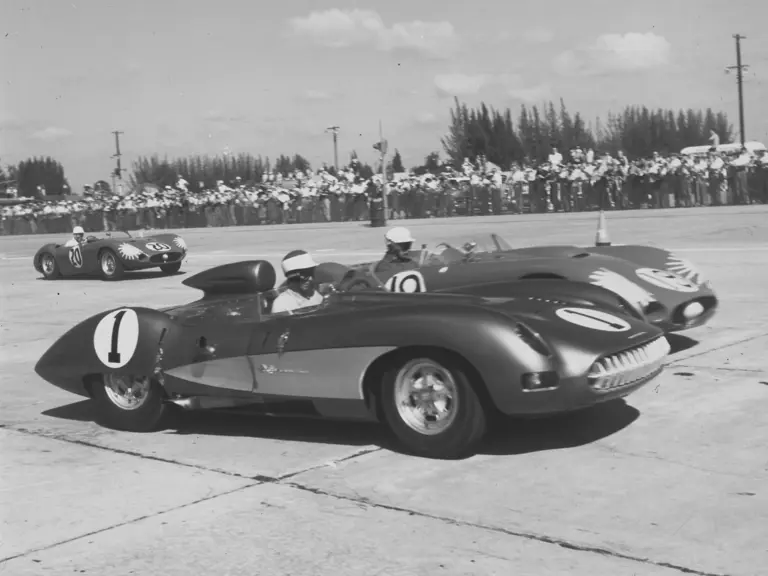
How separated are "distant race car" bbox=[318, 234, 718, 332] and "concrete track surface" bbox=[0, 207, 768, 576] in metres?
0.52

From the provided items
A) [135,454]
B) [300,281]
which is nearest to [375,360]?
[300,281]

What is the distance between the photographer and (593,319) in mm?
5457

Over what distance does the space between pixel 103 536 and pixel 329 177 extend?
37.0 meters

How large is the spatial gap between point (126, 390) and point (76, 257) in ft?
43.5

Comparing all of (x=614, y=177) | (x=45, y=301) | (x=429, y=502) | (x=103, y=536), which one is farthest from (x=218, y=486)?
(x=614, y=177)

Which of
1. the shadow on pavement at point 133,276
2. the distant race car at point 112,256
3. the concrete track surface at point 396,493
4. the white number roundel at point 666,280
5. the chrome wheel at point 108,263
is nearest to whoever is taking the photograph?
the concrete track surface at point 396,493

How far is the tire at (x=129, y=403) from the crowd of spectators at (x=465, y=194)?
85.2 feet

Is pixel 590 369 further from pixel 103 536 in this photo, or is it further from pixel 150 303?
pixel 150 303

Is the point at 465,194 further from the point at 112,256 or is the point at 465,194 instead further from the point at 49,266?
the point at 112,256

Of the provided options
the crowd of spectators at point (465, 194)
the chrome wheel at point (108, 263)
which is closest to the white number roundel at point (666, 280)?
the chrome wheel at point (108, 263)

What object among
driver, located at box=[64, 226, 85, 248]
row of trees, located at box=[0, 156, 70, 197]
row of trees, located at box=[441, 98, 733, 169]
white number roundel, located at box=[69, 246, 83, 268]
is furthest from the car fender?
row of trees, located at box=[0, 156, 70, 197]

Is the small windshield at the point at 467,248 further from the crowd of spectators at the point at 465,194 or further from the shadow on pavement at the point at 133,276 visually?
the crowd of spectators at the point at 465,194

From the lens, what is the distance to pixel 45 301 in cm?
1486

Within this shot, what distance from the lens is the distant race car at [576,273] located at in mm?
7672
